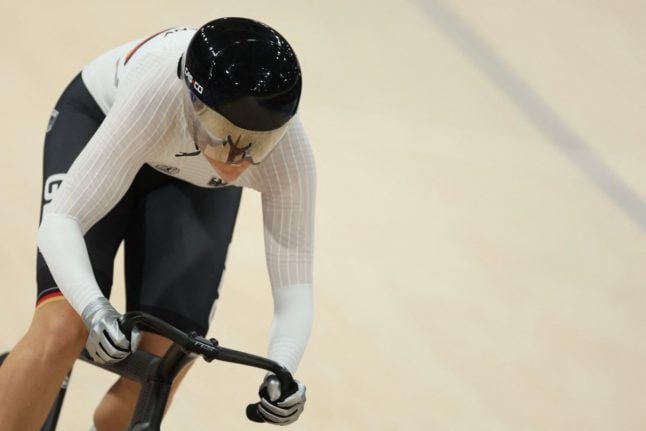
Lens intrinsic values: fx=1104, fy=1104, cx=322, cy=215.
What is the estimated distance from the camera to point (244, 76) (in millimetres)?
2186

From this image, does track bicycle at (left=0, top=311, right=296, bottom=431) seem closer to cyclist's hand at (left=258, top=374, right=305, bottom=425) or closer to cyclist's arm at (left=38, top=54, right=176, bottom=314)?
cyclist's hand at (left=258, top=374, right=305, bottom=425)

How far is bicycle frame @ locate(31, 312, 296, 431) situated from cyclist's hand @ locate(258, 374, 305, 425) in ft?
0.05

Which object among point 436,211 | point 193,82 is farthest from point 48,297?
point 436,211

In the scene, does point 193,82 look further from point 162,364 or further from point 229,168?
point 162,364

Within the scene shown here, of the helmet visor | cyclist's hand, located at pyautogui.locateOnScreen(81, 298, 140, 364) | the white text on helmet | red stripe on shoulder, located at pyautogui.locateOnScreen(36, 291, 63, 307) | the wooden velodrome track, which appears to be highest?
the white text on helmet

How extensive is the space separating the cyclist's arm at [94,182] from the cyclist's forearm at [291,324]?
461 mm

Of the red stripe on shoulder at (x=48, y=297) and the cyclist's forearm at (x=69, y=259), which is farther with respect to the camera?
the red stripe on shoulder at (x=48, y=297)

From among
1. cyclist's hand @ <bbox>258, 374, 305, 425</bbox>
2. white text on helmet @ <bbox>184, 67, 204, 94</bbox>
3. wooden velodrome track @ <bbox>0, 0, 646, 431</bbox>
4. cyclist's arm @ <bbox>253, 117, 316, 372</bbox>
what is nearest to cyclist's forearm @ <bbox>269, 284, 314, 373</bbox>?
cyclist's arm @ <bbox>253, 117, 316, 372</bbox>

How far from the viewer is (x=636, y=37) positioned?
621 centimetres

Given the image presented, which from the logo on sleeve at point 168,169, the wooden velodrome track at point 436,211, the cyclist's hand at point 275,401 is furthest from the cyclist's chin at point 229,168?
the wooden velodrome track at point 436,211

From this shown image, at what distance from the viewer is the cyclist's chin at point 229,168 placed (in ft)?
7.66

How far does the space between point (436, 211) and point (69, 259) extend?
2.46 meters

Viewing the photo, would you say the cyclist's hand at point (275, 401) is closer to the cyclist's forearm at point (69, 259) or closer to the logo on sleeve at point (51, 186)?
the cyclist's forearm at point (69, 259)

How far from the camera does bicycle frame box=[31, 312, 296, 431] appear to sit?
2174 mm
